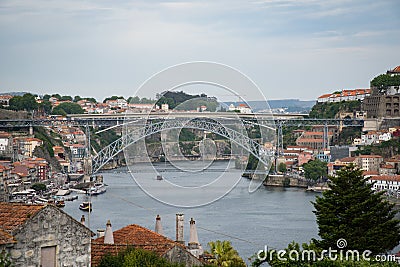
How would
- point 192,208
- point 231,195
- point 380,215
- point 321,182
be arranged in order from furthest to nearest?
point 321,182, point 231,195, point 192,208, point 380,215

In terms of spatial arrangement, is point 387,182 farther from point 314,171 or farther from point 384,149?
point 384,149

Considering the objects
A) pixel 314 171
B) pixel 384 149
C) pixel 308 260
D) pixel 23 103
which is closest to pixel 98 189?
pixel 314 171

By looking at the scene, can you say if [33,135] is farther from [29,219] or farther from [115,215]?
[29,219]

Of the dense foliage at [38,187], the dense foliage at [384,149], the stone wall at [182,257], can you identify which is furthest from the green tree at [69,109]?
the stone wall at [182,257]

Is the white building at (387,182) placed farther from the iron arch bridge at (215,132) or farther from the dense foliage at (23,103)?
the dense foliage at (23,103)

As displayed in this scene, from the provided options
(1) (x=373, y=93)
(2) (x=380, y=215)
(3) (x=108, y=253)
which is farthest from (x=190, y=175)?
(3) (x=108, y=253)

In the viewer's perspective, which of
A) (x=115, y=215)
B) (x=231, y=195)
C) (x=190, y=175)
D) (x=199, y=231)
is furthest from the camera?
(x=190, y=175)

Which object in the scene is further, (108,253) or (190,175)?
(190,175)
